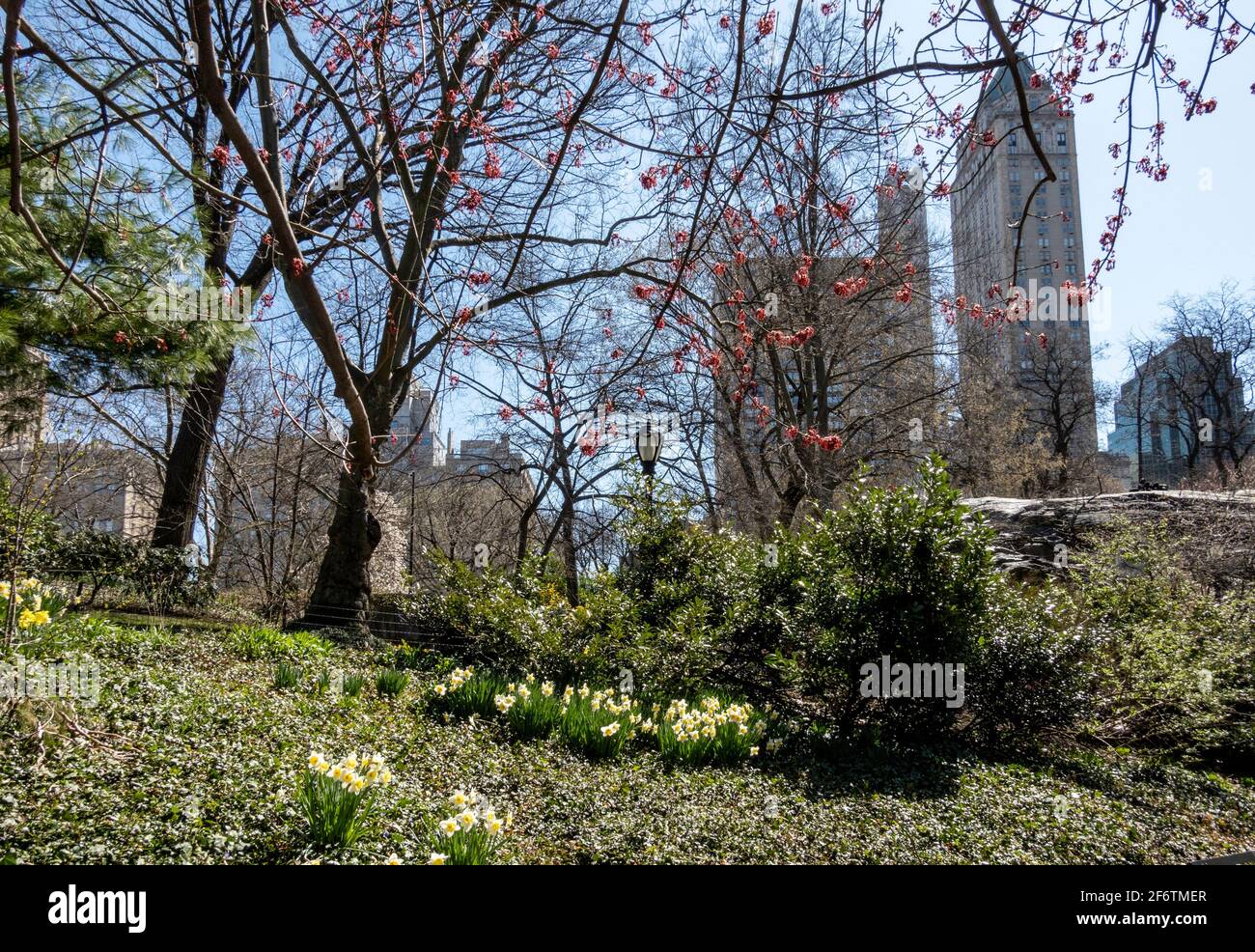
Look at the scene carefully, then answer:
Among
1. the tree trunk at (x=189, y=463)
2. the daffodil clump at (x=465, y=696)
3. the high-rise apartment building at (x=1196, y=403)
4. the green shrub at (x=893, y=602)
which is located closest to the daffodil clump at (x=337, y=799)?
the daffodil clump at (x=465, y=696)

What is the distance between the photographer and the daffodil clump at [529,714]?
4.91 meters

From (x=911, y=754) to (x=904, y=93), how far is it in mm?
4312

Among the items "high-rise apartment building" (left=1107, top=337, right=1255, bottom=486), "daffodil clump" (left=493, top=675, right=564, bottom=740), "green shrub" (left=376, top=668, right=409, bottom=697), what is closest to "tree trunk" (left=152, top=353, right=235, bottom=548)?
"green shrub" (left=376, top=668, right=409, bottom=697)

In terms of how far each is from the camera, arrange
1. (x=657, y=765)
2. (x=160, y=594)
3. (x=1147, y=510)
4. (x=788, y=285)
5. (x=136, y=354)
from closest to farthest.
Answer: (x=657, y=765)
(x=136, y=354)
(x=160, y=594)
(x=1147, y=510)
(x=788, y=285)

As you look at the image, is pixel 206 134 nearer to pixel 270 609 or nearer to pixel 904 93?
pixel 270 609

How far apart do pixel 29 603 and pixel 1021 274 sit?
21.9ft

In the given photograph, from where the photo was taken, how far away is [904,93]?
327 centimetres

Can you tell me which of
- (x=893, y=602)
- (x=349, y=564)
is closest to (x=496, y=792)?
(x=893, y=602)

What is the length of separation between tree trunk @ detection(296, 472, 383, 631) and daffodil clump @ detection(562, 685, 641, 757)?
416 centimetres

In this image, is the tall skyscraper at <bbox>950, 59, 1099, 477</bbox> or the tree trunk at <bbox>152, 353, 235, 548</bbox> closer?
the tall skyscraper at <bbox>950, 59, 1099, 477</bbox>

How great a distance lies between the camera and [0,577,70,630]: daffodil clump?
386 centimetres

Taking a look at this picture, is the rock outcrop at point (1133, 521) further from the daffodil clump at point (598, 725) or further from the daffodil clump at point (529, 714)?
the daffodil clump at point (529, 714)

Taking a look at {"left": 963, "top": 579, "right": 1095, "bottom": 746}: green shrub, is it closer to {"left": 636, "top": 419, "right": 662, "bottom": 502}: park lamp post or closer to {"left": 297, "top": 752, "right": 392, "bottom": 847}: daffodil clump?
{"left": 636, "top": 419, "right": 662, "bottom": 502}: park lamp post
